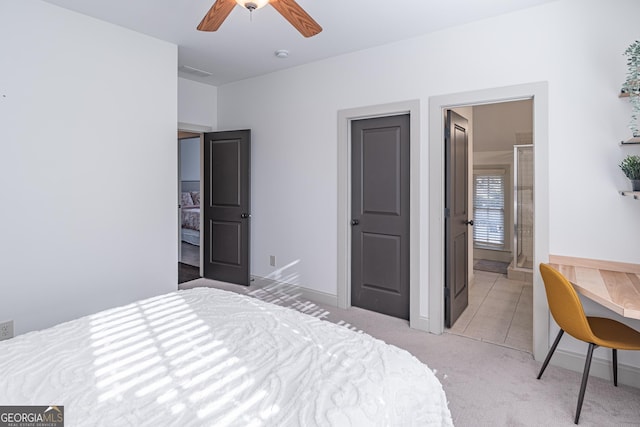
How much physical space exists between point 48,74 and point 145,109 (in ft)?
2.49

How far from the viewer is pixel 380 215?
361cm

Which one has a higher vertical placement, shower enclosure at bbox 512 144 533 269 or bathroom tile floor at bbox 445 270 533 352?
shower enclosure at bbox 512 144 533 269

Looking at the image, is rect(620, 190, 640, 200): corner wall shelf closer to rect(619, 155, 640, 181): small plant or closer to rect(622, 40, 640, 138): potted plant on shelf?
rect(619, 155, 640, 181): small plant

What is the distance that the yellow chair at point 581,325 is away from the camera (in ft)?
6.59

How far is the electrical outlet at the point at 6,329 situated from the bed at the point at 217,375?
1334mm

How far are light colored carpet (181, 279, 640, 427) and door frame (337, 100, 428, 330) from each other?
38 centimetres

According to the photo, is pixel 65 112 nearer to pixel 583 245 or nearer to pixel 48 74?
pixel 48 74

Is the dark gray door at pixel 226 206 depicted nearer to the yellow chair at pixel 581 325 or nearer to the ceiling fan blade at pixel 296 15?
the ceiling fan blade at pixel 296 15

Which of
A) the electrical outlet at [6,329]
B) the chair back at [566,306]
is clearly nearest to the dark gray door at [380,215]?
the chair back at [566,306]

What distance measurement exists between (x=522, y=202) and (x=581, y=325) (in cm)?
339

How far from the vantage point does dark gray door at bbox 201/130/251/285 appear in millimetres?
4547

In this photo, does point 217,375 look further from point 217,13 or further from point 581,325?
point 581,325

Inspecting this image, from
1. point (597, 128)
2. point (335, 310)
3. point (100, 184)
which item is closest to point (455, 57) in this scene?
point (597, 128)

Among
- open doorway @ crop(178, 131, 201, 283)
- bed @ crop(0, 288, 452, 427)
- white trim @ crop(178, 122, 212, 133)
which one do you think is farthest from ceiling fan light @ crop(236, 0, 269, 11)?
open doorway @ crop(178, 131, 201, 283)
